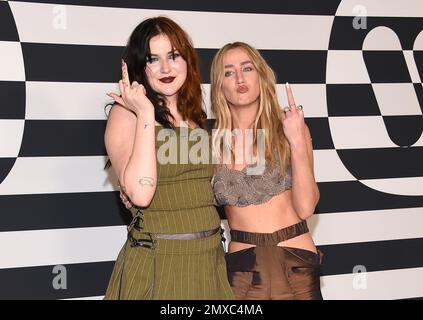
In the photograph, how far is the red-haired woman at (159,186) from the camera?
1777mm

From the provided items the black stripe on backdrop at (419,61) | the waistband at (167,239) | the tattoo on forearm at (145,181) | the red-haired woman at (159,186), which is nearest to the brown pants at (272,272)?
the red-haired woman at (159,186)

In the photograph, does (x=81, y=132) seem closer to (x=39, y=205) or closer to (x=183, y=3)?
(x=39, y=205)

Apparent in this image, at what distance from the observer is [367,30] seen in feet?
9.84

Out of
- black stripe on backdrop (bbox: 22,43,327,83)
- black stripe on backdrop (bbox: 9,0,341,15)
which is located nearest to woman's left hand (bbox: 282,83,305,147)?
black stripe on backdrop (bbox: 22,43,327,83)

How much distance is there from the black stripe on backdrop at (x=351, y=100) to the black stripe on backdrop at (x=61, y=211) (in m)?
1.10

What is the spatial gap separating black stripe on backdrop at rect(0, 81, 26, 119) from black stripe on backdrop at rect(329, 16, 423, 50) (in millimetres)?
1425

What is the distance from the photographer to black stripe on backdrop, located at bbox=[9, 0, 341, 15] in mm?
2570

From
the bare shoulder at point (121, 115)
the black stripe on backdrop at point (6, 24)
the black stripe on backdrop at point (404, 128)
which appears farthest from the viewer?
the black stripe on backdrop at point (404, 128)

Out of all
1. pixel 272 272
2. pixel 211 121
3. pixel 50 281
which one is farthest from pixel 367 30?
pixel 50 281

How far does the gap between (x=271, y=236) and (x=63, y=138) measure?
Answer: 0.95m

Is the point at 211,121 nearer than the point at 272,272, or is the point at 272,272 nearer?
the point at 272,272

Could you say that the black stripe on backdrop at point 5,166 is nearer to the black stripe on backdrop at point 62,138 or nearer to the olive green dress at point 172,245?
the black stripe on backdrop at point 62,138

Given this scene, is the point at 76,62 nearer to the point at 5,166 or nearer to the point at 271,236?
the point at 5,166
